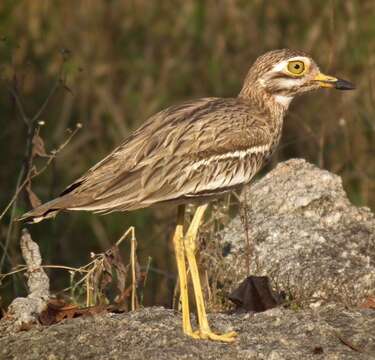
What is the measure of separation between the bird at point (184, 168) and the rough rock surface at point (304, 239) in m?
0.51

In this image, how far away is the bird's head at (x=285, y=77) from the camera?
25.3ft

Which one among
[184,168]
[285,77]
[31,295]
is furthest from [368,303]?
[31,295]

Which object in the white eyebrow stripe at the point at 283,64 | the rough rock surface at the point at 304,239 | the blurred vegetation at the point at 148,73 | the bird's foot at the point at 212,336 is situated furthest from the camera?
the blurred vegetation at the point at 148,73

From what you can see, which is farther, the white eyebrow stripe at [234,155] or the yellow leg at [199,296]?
the white eyebrow stripe at [234,155]

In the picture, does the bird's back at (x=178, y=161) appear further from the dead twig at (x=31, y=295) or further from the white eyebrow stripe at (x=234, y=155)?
the dead twig at (x=31, y=295)

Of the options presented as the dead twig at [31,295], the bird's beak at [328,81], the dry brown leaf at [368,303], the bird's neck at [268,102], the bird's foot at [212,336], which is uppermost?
the bird's beak at [328,81]

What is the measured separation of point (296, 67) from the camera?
7.77 meters

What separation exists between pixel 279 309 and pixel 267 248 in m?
1.19

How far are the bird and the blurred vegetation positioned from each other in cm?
322

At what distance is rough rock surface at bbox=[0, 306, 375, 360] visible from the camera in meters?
6.09

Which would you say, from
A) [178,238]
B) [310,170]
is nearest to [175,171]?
[178,238]

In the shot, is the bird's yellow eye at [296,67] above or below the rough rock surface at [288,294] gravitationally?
above

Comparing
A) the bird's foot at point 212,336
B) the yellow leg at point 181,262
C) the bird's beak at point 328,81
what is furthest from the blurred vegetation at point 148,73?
the bird's foot at point 212,336

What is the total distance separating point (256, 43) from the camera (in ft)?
41.0
